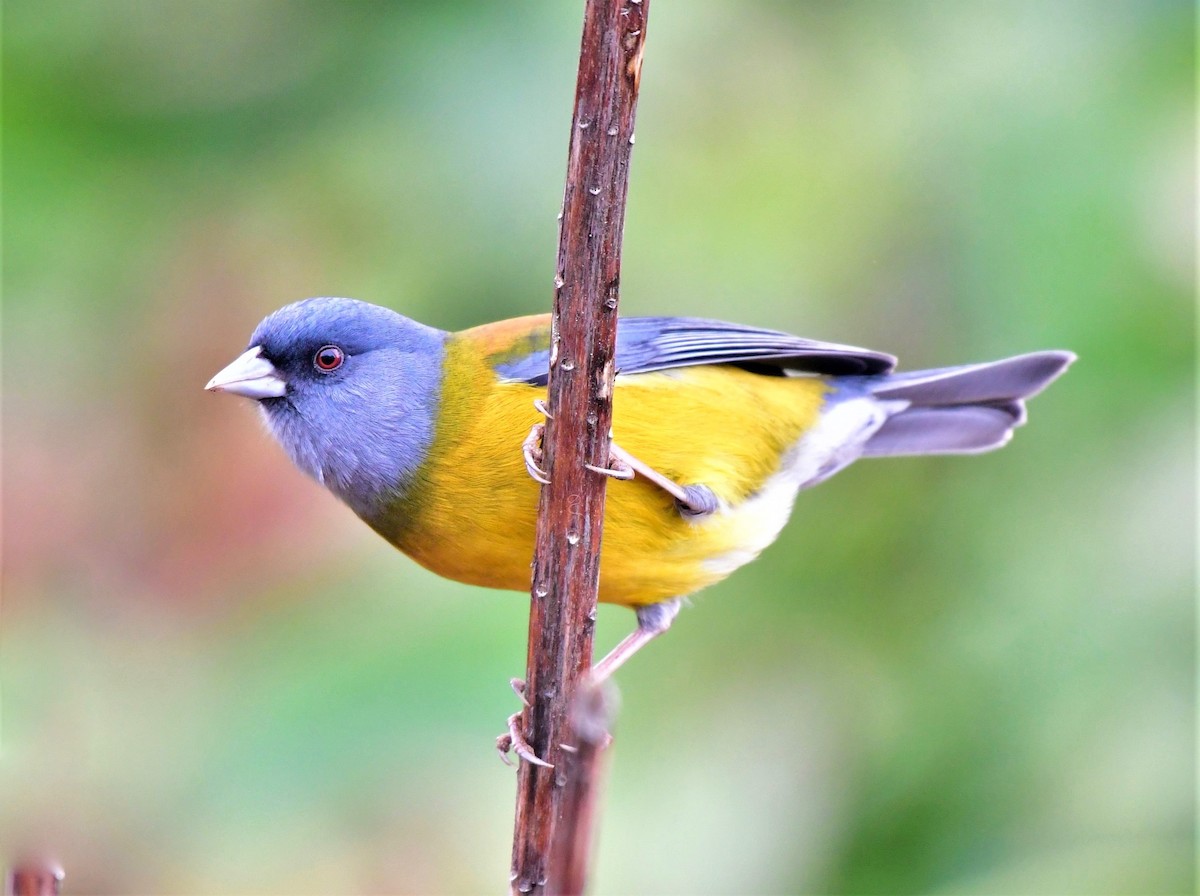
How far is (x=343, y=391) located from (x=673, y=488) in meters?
0.92

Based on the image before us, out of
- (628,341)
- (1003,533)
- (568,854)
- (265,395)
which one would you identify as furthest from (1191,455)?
(568,854)

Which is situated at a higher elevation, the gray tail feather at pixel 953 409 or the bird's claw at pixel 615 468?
the gray tail feather at pixel 953 409

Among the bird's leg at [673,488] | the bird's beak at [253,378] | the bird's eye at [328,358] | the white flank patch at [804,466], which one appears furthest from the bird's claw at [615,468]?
the bird's beak at [253,378]

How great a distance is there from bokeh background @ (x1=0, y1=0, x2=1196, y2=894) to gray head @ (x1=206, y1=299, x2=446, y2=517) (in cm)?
28

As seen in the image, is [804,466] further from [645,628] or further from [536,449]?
[536,449]

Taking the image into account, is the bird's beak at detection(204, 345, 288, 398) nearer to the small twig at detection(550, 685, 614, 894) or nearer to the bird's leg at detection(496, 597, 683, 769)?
the bird's leg at detection(496, 597, 683, 769)

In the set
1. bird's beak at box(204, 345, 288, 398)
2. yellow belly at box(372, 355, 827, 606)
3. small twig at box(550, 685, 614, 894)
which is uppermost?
bird's beak at box(204, 345, 288, 398)

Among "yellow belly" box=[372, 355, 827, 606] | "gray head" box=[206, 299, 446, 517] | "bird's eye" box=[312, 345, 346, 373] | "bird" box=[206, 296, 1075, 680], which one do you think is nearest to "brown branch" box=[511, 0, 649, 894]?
"bird" box=[206, 296, 1075, 680]

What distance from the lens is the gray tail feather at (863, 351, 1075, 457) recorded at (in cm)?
413

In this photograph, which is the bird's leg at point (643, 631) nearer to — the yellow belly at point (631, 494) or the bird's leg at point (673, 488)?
the yellow belly at point (631, 494)

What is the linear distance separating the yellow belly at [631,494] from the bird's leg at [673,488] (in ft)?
0.10

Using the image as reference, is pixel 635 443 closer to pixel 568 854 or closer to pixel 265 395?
pixel 265 395

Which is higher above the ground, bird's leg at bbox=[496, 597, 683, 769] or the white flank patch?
the white flank patch

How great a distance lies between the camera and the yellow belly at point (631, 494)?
317 centimetres
